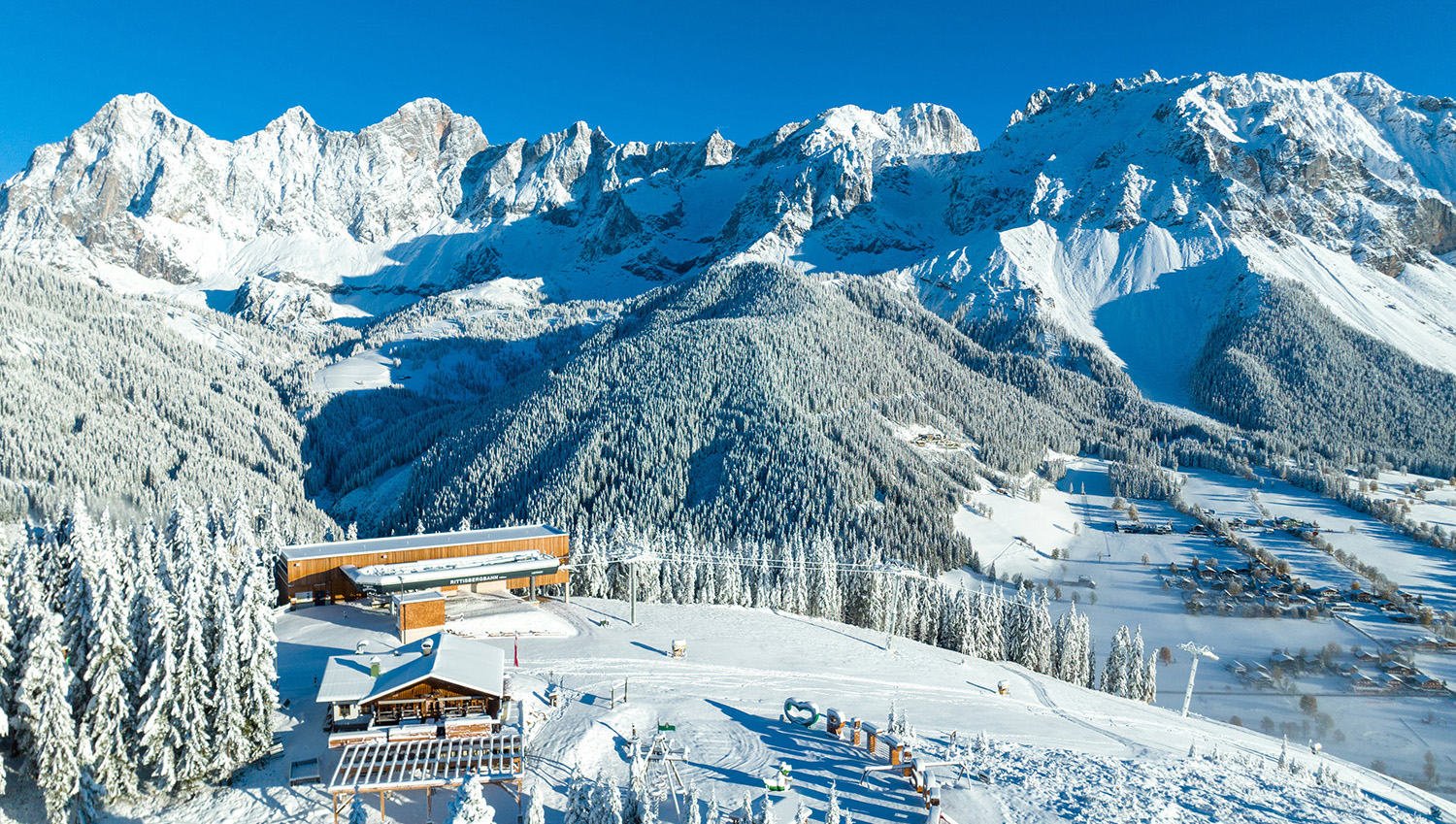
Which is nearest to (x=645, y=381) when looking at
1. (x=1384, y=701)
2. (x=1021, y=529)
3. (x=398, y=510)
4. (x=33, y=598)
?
(x=398, y=510)

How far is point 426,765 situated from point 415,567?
2952cm

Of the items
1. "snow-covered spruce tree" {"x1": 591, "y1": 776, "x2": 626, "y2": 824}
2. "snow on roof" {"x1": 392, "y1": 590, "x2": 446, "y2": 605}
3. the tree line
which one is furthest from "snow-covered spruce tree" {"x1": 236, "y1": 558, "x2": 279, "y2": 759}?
"snow-covered spruce tree" {"x1": 591, "y1": 776, "x2": 626, "y2": 824}

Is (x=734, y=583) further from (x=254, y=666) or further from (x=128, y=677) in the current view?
(x=128, y=677)

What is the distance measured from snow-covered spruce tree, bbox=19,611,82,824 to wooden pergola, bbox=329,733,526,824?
28.1 feet

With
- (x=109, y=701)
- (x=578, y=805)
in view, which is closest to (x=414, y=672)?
(x=109, y=701)

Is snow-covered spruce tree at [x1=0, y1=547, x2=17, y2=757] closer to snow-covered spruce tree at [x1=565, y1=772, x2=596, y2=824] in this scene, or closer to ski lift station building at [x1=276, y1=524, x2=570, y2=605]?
snow-covered spruce tree at [x1=565, y1=772, x2=596, y2=824]

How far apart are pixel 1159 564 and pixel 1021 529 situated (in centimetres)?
2302

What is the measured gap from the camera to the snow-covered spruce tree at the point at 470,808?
23.3m

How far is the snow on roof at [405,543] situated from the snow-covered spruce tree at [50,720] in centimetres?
2910

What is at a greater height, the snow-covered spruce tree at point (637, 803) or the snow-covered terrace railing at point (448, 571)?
the snow-covered terrace railing at point (448, 571)

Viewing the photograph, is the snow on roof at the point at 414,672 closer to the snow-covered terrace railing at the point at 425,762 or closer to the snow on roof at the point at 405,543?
the snow-covered terrace railing at the point at 425,762

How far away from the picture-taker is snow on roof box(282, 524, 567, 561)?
58250mm

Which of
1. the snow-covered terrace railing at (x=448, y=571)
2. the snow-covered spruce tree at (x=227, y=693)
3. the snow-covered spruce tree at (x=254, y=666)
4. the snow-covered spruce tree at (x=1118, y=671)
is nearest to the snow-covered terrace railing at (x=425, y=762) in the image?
the snow-covered spruce tree at (x=254, y=666)

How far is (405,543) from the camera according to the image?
6278 centimetres
